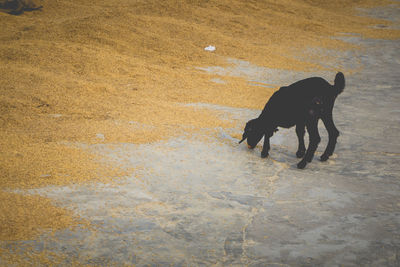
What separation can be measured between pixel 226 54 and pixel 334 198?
299 inches

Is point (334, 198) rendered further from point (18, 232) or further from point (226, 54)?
point (226, 54)

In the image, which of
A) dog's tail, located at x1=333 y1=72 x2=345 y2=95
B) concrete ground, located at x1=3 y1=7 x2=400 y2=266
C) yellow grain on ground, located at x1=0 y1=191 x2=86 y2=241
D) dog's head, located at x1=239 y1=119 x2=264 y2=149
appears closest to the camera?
concrete ground, located at x1=3 y1=7 x2=400 y2=266

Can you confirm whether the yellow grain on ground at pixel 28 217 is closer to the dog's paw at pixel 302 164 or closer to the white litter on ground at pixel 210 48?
the dog's paw at pixel 302 164

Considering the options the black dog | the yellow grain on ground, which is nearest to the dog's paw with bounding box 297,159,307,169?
the black dog

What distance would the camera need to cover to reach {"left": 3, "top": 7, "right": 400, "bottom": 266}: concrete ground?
2555mm

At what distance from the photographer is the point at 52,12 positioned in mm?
13195

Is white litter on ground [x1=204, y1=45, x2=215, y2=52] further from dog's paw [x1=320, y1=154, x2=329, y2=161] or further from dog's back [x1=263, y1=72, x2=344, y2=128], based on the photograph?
dog's paw [x1=320, y1=154, x2=329, y2=161]

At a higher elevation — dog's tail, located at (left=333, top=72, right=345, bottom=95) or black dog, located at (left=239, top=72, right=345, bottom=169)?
dog's tail, located at (left=333, top=72, right=345, bottom=95)

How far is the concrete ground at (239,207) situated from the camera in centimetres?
255

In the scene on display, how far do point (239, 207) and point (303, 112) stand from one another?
1.65 metres

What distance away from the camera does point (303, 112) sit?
4.30 metres

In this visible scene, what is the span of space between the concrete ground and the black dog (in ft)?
0.78

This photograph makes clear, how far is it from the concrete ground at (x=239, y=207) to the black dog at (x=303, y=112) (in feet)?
0.78

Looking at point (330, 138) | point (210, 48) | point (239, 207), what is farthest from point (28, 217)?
point (210, 48)
